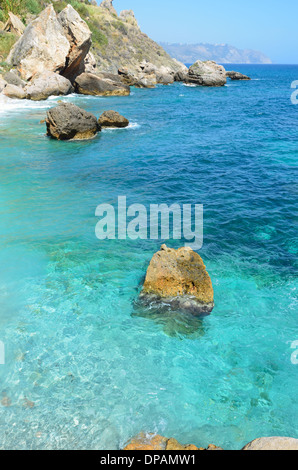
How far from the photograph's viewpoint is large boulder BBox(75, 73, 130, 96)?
51281mm

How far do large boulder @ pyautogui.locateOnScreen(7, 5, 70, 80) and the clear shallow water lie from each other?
30448 mm

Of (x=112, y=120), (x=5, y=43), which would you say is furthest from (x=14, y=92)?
(x=112, y=120)

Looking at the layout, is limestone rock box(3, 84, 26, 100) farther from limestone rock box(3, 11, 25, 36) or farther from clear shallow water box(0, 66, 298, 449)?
clear shallow water box(0, 66, 298, 449)

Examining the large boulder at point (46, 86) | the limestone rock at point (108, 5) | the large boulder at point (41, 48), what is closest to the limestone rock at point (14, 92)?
the large boulder at point (46, 86)

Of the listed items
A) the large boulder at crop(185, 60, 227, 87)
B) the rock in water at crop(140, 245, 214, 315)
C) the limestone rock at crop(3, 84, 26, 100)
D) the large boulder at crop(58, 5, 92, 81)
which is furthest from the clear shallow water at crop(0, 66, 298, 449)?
the large boulder at crop(185, 60, 227, 87)

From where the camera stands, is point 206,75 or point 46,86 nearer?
point 46,86

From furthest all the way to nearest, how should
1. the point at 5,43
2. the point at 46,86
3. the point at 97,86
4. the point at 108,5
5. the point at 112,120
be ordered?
the point at 108,5, the point at 97,86, the point at 5,43, the point at 46,86, the point at 112,120

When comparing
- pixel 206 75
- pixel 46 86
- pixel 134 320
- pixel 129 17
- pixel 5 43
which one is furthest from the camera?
pixel 129 17

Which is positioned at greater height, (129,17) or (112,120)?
(129,17)

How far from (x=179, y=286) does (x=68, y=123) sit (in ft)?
66.2

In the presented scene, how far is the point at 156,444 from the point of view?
567cm

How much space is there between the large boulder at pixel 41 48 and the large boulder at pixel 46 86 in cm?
127

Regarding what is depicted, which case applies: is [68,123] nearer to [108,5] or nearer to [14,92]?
[14,92]
